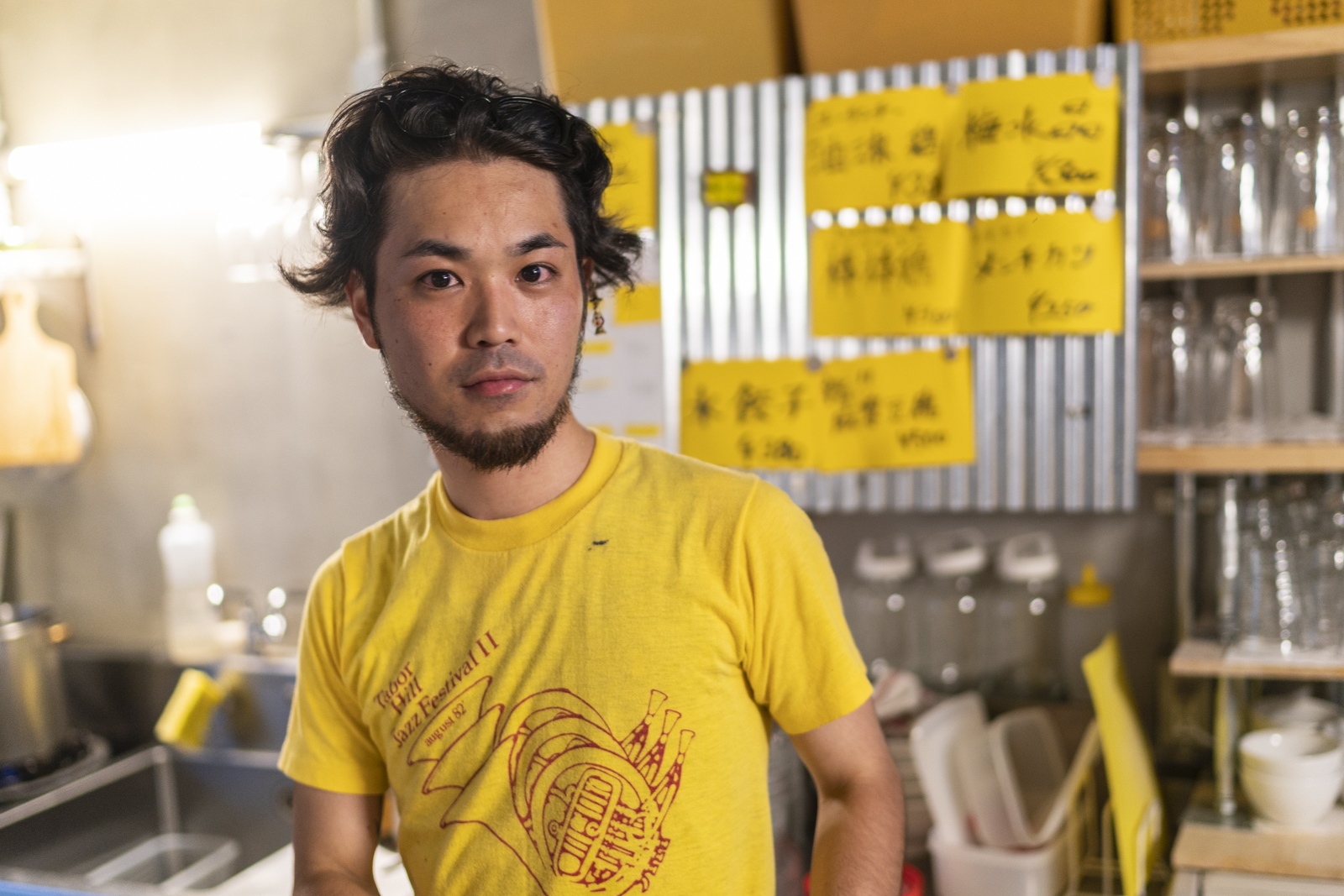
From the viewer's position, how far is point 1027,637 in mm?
1936

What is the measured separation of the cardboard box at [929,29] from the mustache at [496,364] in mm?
1015

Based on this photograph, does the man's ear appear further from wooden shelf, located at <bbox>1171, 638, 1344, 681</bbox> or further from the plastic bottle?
the plastic bottle

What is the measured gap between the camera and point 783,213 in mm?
1812

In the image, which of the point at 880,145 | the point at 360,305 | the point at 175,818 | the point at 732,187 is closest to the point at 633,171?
the point at 732,187

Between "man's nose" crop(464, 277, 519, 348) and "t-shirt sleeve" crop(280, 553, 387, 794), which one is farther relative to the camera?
"t-shirt sleeve" crop(280, 553, 387, 794)

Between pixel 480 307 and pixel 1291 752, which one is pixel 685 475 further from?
pixel 1291 752

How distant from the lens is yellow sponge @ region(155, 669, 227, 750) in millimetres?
2250

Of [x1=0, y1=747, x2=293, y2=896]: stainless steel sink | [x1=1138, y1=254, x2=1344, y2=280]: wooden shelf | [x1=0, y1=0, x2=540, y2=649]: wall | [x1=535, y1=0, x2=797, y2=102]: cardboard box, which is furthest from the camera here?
[x1=0, y1=0, x2=540, y2=649]: wall

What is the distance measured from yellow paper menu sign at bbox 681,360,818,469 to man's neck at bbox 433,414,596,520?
30.2 inches

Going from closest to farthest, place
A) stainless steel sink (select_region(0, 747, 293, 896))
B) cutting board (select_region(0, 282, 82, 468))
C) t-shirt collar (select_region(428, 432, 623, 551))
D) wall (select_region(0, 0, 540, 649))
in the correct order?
1. t-shirt collar (select_region(428, 432, 623, 551))
2. stainless steel sink (select_region(0, 747, 293, 896))
3. wall (select_region(0, 0, 540, 649))
4. cutting board (select_region(0, 282, 82, 468))

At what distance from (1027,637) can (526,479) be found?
1.21m

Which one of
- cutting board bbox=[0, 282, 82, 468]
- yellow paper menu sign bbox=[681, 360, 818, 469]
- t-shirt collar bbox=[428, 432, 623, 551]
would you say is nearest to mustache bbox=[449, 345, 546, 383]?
t-shirt collar bbox=[428, 432, 623, 551]

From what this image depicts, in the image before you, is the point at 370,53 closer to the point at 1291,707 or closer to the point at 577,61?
the point at 577,61

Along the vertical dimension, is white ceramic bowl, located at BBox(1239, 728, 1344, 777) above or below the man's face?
below
